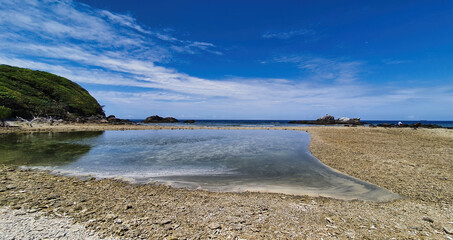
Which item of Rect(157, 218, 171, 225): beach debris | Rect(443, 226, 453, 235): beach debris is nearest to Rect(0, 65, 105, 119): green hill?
Rect(157, 218, 171, 225): beach debris

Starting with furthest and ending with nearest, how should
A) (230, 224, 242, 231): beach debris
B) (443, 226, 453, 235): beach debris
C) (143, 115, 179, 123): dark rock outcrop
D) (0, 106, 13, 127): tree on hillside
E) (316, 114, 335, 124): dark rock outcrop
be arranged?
(316, 114, 335, 124): dark rock outcrop < (143, 115, 179, 123): dark rock outcrop < (0, 106, 13, 127): tree on hillside < (230, 224, 242, 231): beach debris < (443, 226, 453, 235): beach debris

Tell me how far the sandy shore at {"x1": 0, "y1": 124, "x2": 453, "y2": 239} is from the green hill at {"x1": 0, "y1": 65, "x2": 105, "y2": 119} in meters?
46.4

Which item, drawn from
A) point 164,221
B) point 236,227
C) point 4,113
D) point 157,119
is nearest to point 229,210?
point 236,227

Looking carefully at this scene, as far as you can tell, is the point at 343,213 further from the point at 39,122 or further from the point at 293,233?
the point at 39,122

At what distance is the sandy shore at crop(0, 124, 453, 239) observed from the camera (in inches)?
165

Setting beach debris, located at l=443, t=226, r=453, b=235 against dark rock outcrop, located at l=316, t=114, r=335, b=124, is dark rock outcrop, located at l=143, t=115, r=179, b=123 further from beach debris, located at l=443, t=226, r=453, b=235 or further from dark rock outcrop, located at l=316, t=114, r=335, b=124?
beach debris, located at l=443, t=226, r=453, b=235

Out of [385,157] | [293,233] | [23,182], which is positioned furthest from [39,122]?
[385,157]

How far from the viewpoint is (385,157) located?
1266cm

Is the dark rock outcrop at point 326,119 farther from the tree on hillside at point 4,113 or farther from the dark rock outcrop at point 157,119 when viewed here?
the tree on hillside at point 4,113

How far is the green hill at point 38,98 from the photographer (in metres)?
39.1

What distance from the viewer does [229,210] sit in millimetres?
5363

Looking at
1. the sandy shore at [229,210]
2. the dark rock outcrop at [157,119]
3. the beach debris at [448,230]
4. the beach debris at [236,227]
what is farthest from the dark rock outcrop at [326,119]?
the beach debris at [236,227]

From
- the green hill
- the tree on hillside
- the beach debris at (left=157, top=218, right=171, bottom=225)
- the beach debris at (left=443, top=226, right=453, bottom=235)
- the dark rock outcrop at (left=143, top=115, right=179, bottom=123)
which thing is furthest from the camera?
the dark rock outcrop at (left=143, top=115, right=179, bottom=123)

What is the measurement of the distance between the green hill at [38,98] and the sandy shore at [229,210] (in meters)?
46.4
